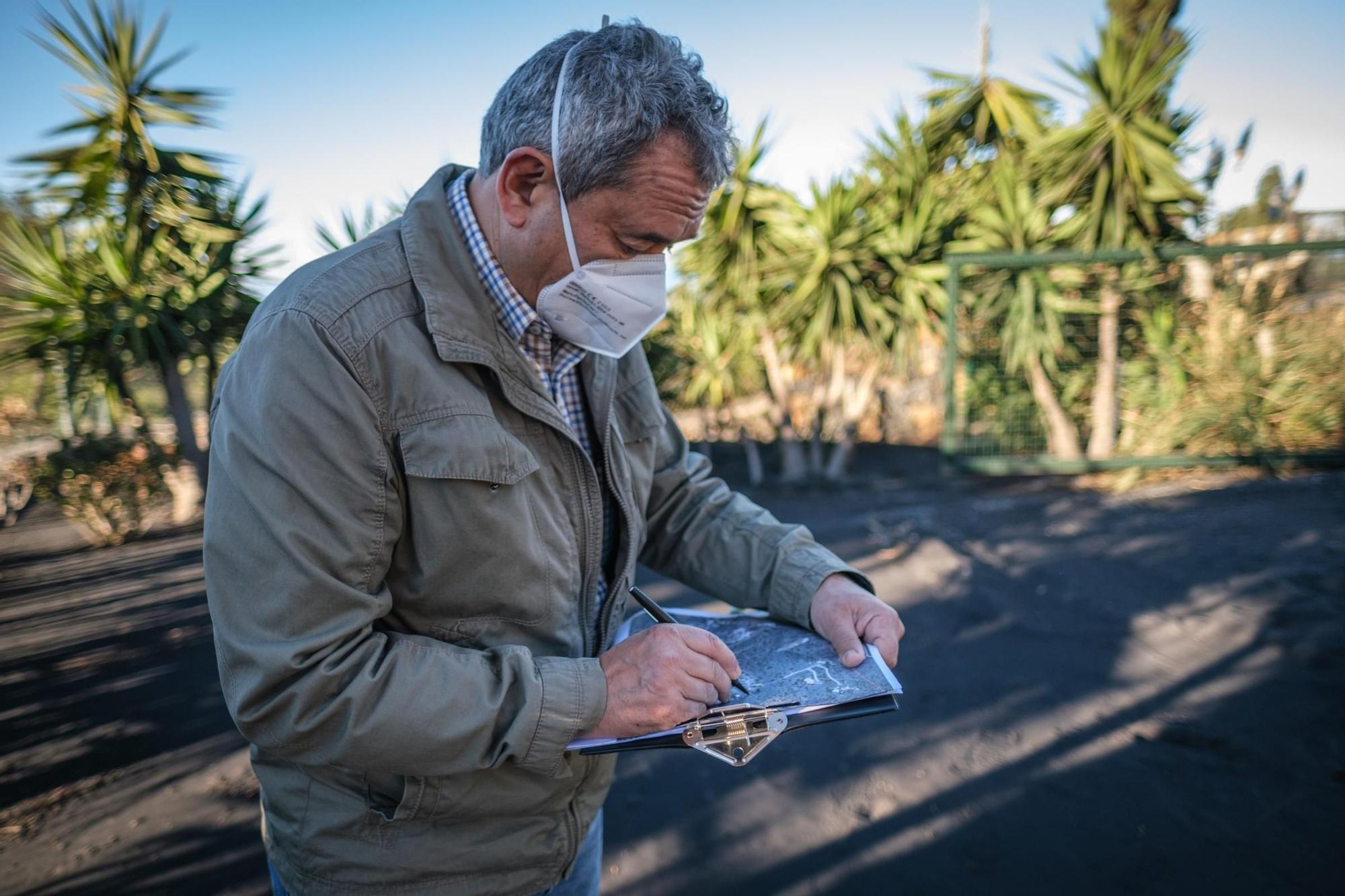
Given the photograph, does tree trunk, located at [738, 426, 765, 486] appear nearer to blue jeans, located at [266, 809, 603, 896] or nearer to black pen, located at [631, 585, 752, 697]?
blue jeans, located at [266, 809, 603, 896]

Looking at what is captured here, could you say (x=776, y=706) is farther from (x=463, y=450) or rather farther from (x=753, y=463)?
(x=753, y=463)

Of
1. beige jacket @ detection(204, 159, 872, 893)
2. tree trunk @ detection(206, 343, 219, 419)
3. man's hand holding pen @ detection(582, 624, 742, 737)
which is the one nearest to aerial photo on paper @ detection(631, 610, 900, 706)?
man's hand holding pen @ detection(582, 624, 742, 737)

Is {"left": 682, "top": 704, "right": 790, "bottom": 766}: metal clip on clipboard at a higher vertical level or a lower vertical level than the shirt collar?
lower

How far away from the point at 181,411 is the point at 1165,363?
A: 9.37 metres

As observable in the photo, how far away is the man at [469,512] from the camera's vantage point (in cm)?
101

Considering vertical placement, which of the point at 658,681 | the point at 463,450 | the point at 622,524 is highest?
the point at 463,450

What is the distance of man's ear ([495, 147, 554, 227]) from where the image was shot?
1.21m

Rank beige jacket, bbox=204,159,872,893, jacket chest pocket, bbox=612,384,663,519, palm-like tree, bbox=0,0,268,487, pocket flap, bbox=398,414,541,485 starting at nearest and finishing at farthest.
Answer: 1. beige jacket, bbox=204,159,872,893
2. pocket flap, bbox=398,414,541,485
3. jacket chest pocket, bbox=612,384,663,519
4. palm-like tree, bbox=0,0,268,487

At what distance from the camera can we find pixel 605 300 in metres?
1.40

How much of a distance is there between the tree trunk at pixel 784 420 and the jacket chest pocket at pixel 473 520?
7.77m

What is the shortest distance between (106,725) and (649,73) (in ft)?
13.8

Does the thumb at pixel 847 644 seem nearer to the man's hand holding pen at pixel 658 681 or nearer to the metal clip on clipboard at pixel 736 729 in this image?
the metal clip on clipboard at pixel 736 729

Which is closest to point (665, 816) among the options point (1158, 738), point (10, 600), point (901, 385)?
point (1158, 738)

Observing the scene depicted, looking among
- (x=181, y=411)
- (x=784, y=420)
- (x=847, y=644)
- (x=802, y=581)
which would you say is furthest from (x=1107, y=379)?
(x=181, y=411)
